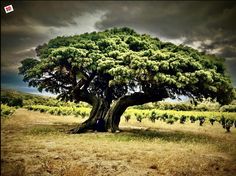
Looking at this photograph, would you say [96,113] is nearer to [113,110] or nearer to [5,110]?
[113,110]

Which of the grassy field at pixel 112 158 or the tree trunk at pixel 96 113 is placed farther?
the tree trunk at pixel 96 113

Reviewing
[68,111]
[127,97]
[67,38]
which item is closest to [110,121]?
[127,97]

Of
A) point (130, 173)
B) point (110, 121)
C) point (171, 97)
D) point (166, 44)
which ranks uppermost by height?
point (166, 44)

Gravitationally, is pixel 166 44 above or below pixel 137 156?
above

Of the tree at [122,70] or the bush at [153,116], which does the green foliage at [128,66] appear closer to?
the tree at [122,70]

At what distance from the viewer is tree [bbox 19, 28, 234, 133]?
31.3 feet

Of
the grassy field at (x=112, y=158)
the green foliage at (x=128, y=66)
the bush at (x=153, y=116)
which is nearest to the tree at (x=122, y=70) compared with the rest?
the green foliage at (x=128, y=66)

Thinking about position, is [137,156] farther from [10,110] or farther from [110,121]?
[110,121]

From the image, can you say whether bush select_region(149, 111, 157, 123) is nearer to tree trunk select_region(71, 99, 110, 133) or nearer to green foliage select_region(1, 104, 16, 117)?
Answer: tree trunk select_region(71, 99, 110, 133)

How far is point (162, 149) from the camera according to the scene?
25.7ft

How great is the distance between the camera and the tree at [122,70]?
9555mm

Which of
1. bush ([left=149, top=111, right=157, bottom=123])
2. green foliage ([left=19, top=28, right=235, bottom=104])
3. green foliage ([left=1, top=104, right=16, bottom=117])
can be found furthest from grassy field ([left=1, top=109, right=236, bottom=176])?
bush ([left=149, top=111, right=157, bottom=123])

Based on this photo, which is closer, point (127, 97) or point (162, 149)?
point (162, 149)

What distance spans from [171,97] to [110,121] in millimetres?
2662
